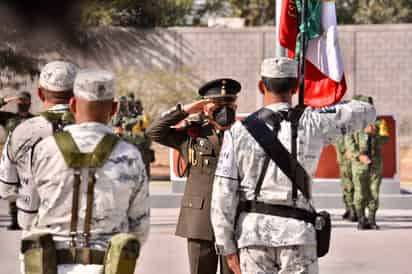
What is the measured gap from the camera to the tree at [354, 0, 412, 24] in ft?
168

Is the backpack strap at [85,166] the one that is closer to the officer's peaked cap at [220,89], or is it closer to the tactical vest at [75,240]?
the tactical vest at [75,240]

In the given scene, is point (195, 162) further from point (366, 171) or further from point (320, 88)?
point (366, 171)

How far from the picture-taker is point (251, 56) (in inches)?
1399

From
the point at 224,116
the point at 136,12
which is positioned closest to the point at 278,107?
the point at 224,116

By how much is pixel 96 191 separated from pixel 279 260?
1261 mm

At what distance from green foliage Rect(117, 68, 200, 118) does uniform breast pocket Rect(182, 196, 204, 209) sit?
85.1 ft

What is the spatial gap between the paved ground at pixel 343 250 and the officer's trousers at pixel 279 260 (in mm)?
5708

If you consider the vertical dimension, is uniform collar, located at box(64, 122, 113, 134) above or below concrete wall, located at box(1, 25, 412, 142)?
below

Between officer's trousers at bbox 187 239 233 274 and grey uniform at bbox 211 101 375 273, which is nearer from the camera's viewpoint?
grey uniform at bbox 211 101 375 273

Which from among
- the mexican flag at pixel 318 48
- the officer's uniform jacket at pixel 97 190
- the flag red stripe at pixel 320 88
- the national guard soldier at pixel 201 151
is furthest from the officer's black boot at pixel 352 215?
the officer's uniform jacket at pixel 97 190

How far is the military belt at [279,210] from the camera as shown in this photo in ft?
20.9

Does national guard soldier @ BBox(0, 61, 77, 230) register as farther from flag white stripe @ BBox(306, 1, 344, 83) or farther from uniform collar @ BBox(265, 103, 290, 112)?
flag white stripe @ BBox(306, 1, 344, 83)

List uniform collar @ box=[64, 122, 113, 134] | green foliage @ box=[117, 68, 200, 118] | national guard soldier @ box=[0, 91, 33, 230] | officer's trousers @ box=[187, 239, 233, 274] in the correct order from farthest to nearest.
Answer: green foliage @ box=[117, 68, 200, 118]
national guard soldier @ box=[0, 91, 33, 230]
officer's trousers @ box=[187, 239, 233, 274]
uniform collar @ box=[64, 122, 113, 134]

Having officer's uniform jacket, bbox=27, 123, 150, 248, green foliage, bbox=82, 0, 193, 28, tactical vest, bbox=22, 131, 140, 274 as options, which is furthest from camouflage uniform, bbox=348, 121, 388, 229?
tactical vest, bbox=22, 131, 140, 274
